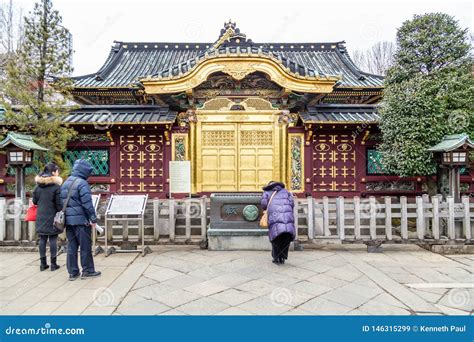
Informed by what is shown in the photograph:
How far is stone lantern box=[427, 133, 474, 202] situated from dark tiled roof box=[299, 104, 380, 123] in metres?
2.15

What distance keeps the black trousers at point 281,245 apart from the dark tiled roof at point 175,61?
8.63 m

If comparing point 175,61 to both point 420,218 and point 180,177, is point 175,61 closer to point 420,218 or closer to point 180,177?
point 180,177

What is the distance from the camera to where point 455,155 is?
7227mm

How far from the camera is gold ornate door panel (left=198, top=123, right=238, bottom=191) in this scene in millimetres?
9805

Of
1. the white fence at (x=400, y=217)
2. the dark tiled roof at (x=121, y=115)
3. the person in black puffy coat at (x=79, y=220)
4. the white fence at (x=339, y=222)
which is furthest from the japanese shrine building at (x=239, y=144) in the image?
the person in black puffy coat at (x=79, y=220)

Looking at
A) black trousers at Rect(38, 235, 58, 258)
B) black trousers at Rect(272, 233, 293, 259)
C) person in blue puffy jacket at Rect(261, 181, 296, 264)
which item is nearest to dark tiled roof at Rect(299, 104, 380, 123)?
person in blue puffy jacket at Rect(261, 181, 296, 264)

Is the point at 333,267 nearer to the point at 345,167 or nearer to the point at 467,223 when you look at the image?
the point at 467,223

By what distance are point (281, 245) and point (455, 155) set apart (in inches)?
214

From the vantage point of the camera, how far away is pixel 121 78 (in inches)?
521

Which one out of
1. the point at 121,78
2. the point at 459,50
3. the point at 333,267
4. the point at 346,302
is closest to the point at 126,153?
the point at 121,78

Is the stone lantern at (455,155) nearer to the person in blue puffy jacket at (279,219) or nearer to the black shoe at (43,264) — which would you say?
the person in blue puffy jacket at (279,219)

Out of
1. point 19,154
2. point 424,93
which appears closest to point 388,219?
point 424,93

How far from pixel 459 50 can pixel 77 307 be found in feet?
36.9

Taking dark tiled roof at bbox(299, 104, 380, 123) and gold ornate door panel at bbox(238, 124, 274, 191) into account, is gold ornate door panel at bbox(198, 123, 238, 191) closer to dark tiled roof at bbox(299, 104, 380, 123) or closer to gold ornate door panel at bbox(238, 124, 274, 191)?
gold ornate door panel at bbox(238, 124, 274, 191)
